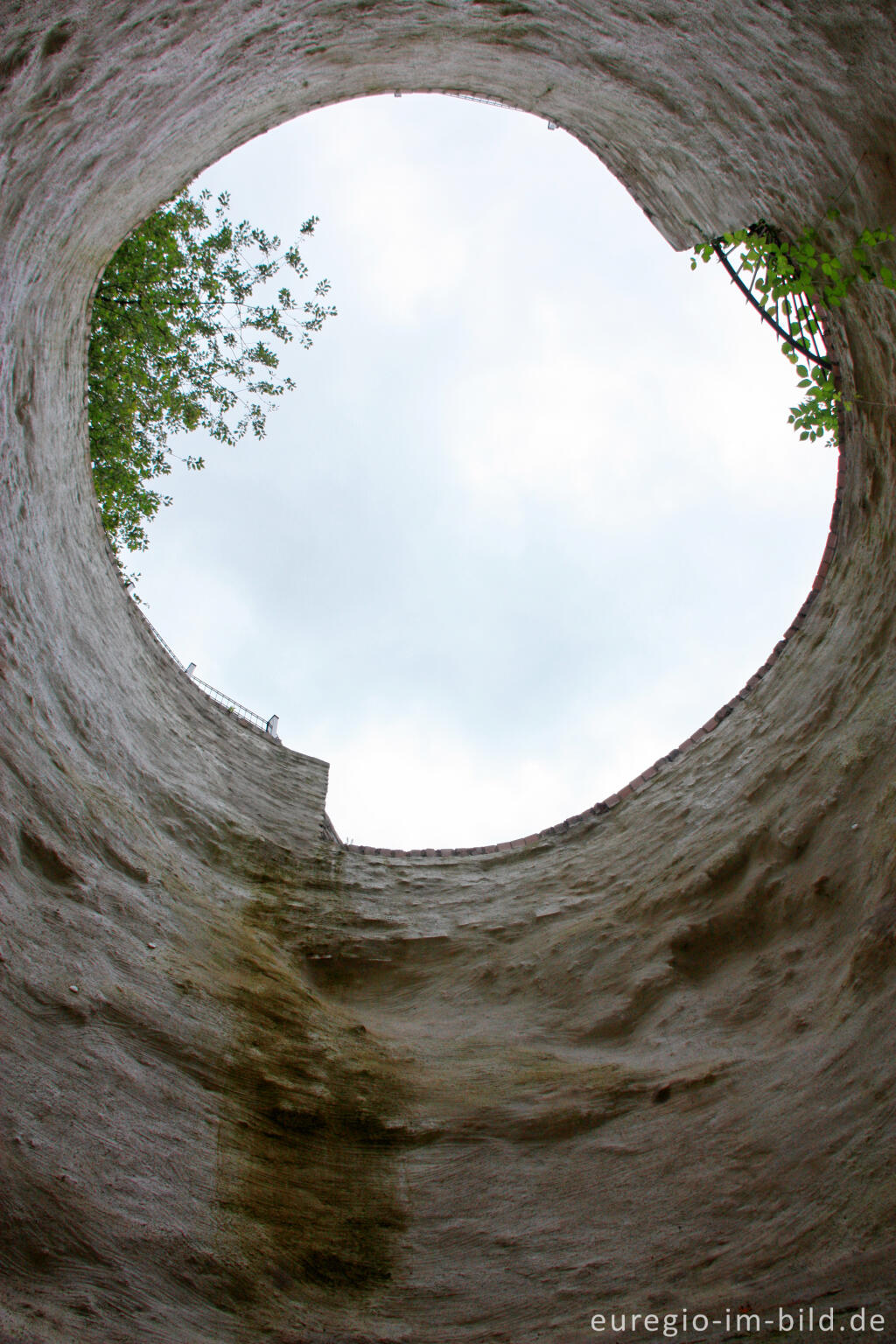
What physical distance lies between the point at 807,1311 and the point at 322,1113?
2.37 metres

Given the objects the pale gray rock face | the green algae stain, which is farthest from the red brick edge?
the green algae stain

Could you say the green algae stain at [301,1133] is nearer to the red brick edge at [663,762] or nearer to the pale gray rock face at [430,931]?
the pale gray rock face at [430,931]

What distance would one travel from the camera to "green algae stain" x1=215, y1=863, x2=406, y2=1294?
330cm

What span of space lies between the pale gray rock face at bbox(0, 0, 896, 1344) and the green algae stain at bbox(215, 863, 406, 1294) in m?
0.02

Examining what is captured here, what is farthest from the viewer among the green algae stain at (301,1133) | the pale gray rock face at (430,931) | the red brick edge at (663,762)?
the red brick edge at (663,762)

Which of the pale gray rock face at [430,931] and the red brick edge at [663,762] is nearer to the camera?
the pale gray rock face at [430,931]

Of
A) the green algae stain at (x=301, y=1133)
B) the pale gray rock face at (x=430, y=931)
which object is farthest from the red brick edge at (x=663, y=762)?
the green algae stain at (x=301, y=1133)

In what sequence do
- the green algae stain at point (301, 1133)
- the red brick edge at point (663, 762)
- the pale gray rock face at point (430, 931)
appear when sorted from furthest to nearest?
the red brick edge at point (663, 762), the green algae stain at point (301, 1133), the pale gray rock face at point (430, 931)

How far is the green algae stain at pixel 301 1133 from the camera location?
3.30 metres

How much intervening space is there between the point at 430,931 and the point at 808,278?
15.7ft

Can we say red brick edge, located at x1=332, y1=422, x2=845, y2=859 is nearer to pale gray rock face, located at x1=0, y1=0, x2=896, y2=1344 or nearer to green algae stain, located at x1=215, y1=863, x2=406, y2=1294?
pale gray rock face, located at x1=0, y1=0, x2=896, y2=1344

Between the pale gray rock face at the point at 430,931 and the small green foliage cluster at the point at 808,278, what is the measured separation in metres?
0.14

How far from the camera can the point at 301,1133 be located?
392 centimetres

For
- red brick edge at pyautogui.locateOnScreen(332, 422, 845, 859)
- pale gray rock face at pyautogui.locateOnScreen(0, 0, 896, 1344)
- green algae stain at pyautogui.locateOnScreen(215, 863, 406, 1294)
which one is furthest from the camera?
red brick edge at pyautogui.locateOnScreen(332, 422, 845, 859)
